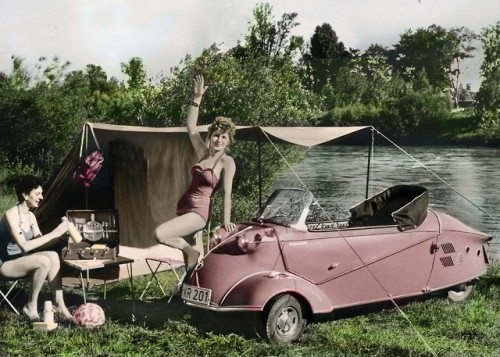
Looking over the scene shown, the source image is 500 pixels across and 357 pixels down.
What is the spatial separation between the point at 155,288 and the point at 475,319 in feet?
8.33

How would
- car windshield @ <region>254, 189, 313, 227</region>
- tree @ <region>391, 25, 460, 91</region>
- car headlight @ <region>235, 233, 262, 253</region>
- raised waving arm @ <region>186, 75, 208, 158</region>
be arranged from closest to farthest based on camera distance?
car headlight @ <region>235, 233, 262, 253</region>, car windshield @ <region>254, 189, 313, 227</region>, raised waving arm @ <region>186, 75, 208, 158</region>, tree @ <region>391, 25, 460, 91</region>

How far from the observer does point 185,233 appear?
16.7 feet

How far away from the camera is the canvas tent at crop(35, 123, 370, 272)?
5.41 metres

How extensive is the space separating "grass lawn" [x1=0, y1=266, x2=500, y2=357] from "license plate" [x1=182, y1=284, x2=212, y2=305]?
0.25 m

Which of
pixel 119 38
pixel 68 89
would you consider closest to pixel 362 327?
pixel 119 38

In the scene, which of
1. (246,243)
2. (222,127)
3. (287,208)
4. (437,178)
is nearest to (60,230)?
(246,243)

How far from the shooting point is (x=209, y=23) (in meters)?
5.63

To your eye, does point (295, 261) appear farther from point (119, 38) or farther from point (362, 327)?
point (119, 38)

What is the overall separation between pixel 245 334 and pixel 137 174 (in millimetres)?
2218

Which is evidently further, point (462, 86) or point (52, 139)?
point (52, 139)

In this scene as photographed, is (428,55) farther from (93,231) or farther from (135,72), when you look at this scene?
(93,231)

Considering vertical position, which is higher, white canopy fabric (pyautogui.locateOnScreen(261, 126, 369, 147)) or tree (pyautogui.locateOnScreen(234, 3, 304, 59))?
tree (pyautogui.locateOnScreen(234, 3, 304, 59))

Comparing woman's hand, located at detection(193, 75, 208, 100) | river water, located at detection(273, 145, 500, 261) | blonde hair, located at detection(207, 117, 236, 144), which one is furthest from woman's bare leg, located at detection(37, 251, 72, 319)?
river water, located at detection(273, 145, 500, 261)

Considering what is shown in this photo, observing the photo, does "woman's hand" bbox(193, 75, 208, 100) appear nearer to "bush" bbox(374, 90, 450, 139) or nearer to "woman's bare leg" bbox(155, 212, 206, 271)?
"woman's bare leg" bbox(155, 212, 206, 271)
